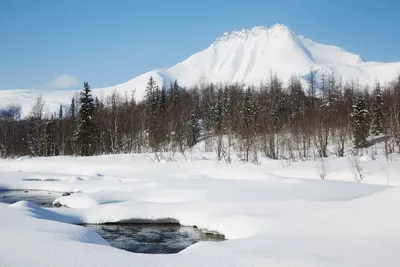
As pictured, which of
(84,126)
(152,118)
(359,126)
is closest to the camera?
(84,126)

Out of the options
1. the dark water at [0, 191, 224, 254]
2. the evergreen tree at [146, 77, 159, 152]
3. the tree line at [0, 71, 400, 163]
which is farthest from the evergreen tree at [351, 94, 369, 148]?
the dark water at [0, 191, 224, 254]

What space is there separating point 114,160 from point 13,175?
7600 mm

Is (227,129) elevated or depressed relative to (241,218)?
elevated

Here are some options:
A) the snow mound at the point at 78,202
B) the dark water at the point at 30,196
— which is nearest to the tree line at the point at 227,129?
the dark water at the point at 30,196

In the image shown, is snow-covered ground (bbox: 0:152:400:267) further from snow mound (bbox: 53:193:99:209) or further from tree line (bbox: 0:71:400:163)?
tree line (bbox: 0:71:400:163)

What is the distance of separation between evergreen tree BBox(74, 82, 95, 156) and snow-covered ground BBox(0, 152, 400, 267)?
16205 millimetres

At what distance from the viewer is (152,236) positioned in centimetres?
1170

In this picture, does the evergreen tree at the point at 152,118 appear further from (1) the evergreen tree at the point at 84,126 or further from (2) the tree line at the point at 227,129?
(1) the evergreen tree at the point at 84,126

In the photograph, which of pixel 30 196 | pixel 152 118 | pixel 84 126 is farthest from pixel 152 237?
pixel 152 118

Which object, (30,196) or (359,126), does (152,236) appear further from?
(359,126)

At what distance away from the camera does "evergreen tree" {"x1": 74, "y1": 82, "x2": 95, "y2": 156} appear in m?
38.1

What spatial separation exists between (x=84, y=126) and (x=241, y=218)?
3041cm

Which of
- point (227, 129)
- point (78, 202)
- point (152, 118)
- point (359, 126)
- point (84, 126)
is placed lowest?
point (78, 202)

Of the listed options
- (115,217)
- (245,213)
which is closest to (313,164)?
(245,213)
